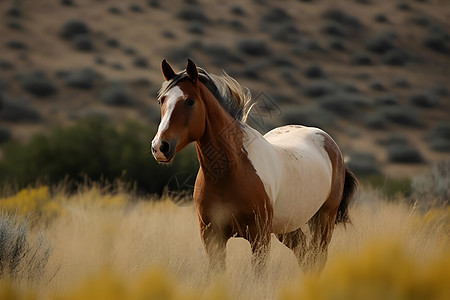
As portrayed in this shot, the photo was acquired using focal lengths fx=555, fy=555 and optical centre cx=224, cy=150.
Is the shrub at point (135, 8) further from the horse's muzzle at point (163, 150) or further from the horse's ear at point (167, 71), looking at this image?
the horse's muzzle at point (163, 150)

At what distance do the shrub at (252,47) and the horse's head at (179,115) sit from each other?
33.6 metres

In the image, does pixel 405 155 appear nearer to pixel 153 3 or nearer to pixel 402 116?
pixel 402 116

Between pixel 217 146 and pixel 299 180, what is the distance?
948mm

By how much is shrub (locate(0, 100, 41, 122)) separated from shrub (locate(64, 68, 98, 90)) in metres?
3.71

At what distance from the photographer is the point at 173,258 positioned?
525 cm

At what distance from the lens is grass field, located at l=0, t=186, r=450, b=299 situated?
2.10 meters

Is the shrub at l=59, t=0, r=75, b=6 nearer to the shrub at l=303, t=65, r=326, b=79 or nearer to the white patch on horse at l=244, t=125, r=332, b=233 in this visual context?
the shrub at l=303, t=65, r=326, b=79

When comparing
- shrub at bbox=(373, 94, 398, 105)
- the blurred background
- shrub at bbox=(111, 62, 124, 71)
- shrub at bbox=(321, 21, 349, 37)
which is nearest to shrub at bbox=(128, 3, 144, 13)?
the blurred background

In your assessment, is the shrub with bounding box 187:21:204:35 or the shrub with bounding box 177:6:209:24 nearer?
the shrub with bounding box 187:21:204:35

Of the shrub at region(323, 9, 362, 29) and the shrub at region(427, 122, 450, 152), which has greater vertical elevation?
the shrub at region(323, 9, 362, 29)

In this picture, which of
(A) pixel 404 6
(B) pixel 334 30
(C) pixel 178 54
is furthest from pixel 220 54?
(A) pixel 404 6

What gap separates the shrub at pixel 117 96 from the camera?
2964 cm

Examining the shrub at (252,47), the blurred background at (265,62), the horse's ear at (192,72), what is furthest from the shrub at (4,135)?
the horse's ear at (192,72)

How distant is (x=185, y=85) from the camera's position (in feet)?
13.7
